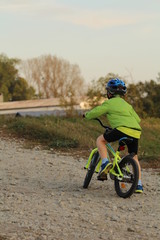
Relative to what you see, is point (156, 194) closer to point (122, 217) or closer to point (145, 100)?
point (122, 217)

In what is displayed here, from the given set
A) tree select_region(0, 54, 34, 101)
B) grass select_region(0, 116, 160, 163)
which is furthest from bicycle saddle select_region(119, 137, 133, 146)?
tree select_region(0, 54, 34, 101)

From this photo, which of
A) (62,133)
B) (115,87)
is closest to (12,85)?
(62,133)

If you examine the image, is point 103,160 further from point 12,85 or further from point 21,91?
point 12,85

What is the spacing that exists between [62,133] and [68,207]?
317 inches

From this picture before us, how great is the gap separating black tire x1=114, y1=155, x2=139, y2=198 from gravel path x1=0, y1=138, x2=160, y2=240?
0.12 metres

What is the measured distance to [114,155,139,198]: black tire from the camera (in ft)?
26.6

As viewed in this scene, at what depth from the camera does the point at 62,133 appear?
15.7 meters

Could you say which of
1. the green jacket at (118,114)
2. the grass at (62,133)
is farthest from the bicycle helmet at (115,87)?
the grass at (62,133)

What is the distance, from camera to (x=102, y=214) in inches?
288

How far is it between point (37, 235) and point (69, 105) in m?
→ 15.1

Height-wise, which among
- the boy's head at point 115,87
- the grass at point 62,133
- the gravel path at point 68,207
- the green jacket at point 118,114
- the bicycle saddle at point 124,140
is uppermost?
the boy's head at point 115,87

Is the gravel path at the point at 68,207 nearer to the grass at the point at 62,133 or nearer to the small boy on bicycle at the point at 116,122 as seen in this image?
the small boy on bicycle at the point at 116,122

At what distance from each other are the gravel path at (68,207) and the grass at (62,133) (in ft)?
9.82

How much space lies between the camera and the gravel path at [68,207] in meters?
6.35
